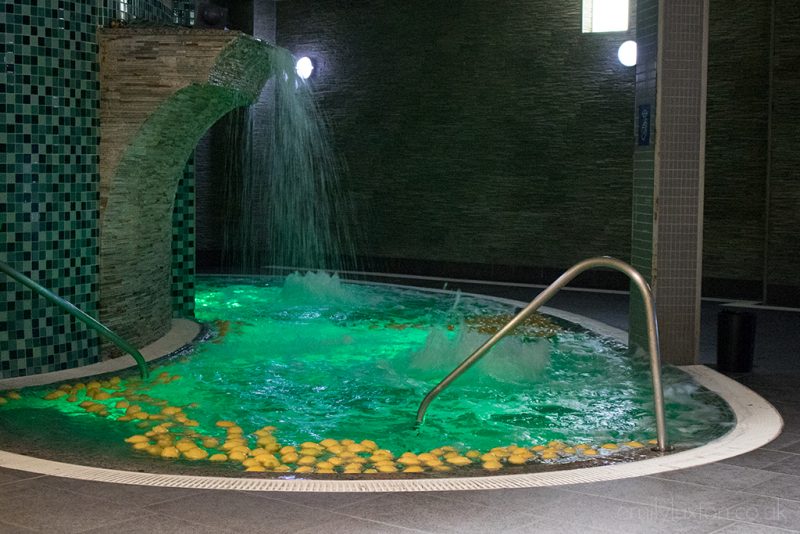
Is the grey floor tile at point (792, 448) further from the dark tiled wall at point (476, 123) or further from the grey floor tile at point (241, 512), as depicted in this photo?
the dark tiled wall at point (476, 123)

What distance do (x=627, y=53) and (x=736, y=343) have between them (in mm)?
6322

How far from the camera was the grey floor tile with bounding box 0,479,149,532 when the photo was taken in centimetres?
413

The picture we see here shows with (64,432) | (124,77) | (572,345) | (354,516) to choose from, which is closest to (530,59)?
(572,345)

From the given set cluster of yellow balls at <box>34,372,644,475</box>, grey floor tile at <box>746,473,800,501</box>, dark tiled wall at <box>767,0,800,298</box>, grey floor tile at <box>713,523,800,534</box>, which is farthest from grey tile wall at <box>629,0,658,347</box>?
grey floor tile at <box>713,523,800,534</box>

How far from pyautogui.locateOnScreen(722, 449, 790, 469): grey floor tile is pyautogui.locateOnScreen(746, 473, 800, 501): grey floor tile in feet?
0.71

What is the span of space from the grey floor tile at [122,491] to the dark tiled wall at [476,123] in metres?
10.0

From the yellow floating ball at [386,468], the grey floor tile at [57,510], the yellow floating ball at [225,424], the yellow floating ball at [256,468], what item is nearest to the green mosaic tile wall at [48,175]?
the yellow floating ball at [225,424]

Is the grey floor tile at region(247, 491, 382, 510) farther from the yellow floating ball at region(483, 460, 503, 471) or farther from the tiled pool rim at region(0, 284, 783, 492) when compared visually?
the yellow floating ball at region(483, 460, 503, 471)

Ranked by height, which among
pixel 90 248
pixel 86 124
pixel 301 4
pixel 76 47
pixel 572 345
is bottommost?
pixel 572 345

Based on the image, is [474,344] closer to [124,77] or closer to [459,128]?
[124,77]

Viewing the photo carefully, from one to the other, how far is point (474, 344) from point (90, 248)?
3174 millimetres

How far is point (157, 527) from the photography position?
4.09m

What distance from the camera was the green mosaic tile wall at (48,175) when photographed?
24.0 ft

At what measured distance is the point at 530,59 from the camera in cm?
1434
